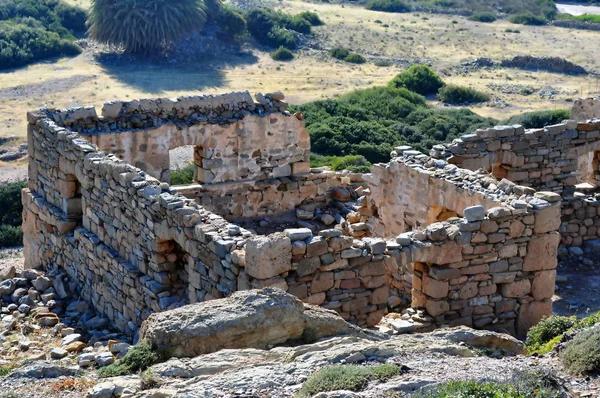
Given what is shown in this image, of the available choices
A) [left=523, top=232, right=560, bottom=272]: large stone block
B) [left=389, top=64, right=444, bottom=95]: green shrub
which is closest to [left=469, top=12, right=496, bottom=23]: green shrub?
[left=389, top=64, right=444, bottom=95]: green shrub

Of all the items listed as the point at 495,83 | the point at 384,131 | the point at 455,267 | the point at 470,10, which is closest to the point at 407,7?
the point at 470,10

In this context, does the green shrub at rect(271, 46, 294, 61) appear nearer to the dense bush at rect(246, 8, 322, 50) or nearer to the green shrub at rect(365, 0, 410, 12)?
the dense bush at rect(246, 8, 322, 50)

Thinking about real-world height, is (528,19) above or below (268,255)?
below

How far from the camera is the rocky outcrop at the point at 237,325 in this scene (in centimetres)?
898

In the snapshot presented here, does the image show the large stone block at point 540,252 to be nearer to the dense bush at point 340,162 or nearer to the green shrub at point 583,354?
the green shrub at point 583,354

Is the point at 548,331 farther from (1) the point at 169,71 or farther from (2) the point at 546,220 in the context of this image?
(1) the point at 169,71

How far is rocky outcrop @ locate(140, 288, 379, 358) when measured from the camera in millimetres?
8984

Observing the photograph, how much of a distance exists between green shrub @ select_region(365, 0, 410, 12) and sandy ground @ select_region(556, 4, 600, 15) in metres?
11.0

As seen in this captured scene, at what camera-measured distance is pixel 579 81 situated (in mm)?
48531

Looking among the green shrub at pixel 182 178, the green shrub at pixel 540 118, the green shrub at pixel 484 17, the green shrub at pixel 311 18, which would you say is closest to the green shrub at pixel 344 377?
the green shrub at pixel 182 178

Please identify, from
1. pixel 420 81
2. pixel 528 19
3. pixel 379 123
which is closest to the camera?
pixel 379 123

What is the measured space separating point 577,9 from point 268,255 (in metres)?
67.4

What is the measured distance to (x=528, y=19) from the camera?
6656cm

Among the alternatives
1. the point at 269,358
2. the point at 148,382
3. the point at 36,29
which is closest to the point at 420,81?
the point at 36,29
